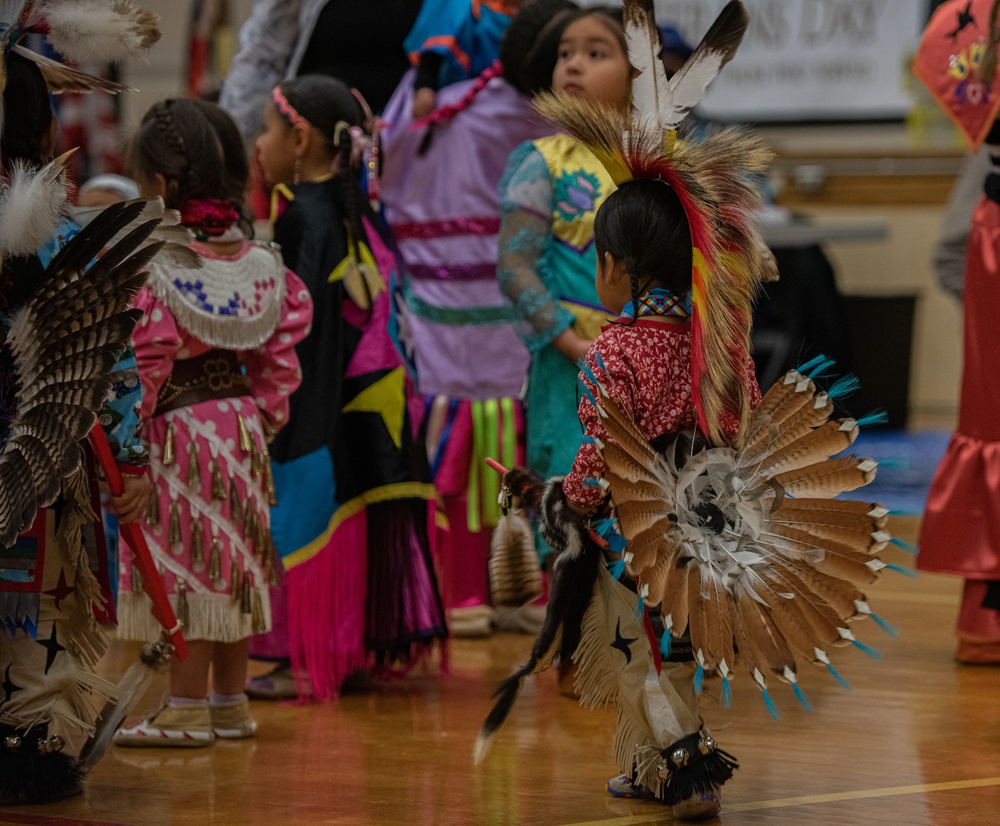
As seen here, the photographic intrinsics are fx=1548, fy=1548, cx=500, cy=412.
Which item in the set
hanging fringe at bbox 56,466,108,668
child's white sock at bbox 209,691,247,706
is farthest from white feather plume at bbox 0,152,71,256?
child's white sock at bbox 209,691,247,706

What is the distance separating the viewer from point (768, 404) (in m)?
2.35

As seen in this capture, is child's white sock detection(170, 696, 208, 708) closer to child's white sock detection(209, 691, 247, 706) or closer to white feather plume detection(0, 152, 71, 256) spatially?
child's white sock detection(209, 691, 247, 706)

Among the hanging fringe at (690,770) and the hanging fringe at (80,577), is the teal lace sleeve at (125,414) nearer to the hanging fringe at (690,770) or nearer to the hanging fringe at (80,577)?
the hanging fringe at (80,577)

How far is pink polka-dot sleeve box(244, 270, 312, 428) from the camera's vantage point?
292cm

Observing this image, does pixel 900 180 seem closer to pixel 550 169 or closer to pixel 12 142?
pixel 550 169

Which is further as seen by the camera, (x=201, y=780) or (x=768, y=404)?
(x=201, y=780)

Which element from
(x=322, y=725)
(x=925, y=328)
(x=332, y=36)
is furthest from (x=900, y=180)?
(x=322, y=725)

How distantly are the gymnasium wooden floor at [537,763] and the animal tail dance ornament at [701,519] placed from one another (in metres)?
0.22

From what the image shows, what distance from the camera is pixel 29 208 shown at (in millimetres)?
2229

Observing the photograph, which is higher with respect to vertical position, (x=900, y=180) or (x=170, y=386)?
(x=900, y=180)

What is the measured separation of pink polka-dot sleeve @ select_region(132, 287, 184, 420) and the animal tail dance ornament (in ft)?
2.22

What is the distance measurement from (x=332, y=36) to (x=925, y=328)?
5.06 meters

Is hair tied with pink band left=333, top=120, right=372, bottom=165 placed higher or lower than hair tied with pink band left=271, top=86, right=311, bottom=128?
lower

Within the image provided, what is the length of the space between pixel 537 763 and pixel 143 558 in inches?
30.6
